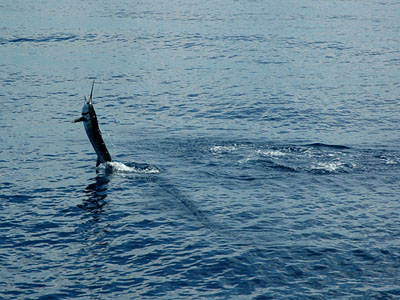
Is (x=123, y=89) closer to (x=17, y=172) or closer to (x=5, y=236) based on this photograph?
(x=17, y=172)

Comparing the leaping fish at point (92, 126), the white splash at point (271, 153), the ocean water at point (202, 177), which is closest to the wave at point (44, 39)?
the ocean water at point (202, 177)

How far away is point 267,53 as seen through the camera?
282 ft

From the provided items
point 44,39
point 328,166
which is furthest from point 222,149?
point 44,39

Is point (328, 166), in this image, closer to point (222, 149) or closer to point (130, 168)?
point (222, 149)

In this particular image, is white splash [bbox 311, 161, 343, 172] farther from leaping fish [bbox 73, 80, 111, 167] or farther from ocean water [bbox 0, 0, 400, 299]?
leaping fish [bbox 73, 80, 111, 167]

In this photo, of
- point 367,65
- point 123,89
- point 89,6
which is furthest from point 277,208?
point 89,6

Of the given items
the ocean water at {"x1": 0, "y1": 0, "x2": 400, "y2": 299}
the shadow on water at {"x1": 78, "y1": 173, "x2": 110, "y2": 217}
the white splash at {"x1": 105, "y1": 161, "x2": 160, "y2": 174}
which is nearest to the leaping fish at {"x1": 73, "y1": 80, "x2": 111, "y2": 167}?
the shadow on water at {"x1": 78, "y1": 173, "x2": 110, "y2": 217}

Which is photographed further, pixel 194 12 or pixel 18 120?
pixel 194 12

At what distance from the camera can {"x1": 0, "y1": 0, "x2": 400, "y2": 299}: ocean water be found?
2552 cm

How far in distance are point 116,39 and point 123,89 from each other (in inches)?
1420

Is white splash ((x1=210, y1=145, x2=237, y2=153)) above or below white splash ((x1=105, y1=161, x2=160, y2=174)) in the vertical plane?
above

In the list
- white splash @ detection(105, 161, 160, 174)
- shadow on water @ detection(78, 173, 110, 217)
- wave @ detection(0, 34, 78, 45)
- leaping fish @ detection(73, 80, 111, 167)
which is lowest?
shadow on water @ detection(78, 173, 110, 217)

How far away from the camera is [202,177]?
36.7 meters

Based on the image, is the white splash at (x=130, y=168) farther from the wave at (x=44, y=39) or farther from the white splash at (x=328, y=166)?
the wave at (x=44, y=39)
